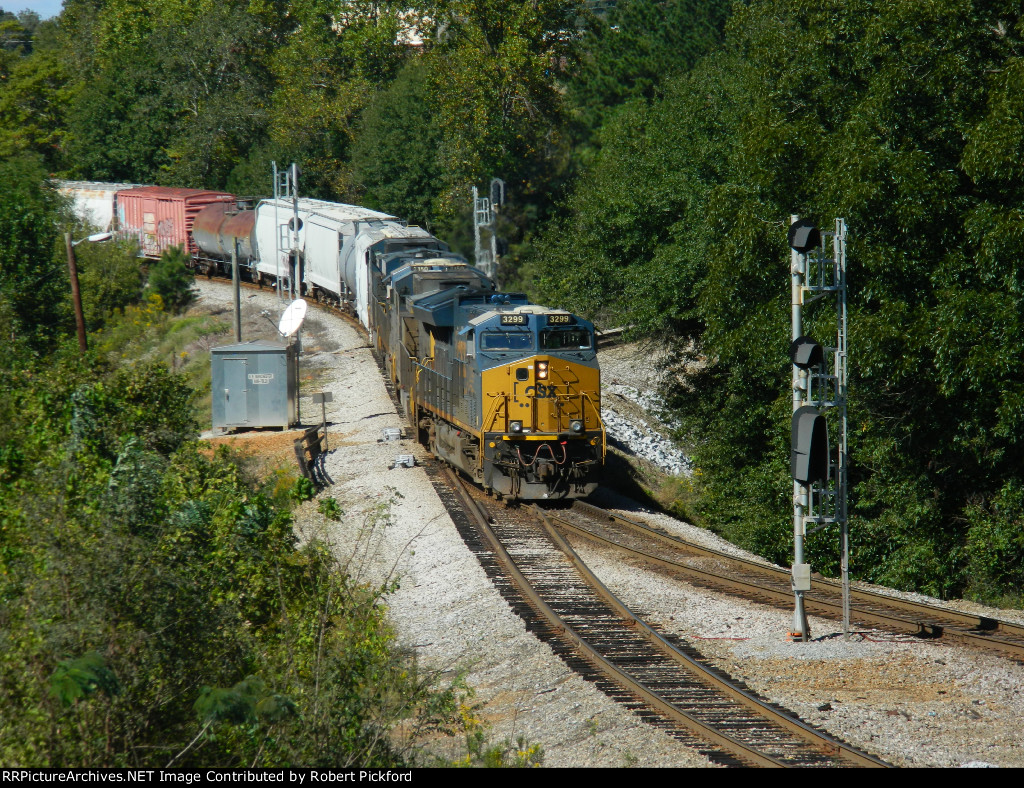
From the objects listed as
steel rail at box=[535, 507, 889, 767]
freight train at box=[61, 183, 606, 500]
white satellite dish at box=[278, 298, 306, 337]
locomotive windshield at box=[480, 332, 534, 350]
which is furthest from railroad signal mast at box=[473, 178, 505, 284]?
steel rail at box=[535, 507, 889, 767]

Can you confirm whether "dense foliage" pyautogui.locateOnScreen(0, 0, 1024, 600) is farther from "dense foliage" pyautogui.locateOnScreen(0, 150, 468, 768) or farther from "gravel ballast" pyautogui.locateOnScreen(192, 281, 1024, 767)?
"dense foliage" pyautogui.locateOnScreen(0, 150, 468, 768)

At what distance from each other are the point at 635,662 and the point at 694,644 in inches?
42.6

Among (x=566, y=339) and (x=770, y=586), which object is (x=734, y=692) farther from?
(x=566, y=339)

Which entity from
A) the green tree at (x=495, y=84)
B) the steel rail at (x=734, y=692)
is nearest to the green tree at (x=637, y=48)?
the green tree at (x=495, y=84)

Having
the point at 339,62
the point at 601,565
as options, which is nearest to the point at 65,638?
the point at 601,565

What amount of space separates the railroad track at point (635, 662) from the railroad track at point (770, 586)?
121 cm

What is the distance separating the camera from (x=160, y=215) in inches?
2018

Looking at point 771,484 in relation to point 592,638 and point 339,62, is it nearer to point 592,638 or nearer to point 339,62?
point 592,638

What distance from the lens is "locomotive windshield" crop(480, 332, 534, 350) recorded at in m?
19.1

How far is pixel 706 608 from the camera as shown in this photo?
47.1ft

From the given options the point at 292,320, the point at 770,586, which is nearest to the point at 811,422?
the point at 770,586

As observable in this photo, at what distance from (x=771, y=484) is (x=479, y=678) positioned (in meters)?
13.4

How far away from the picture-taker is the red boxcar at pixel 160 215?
165 ft

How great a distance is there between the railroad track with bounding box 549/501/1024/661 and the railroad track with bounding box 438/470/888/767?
1.21m
